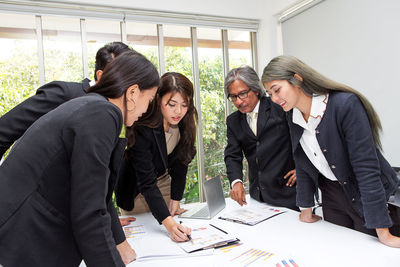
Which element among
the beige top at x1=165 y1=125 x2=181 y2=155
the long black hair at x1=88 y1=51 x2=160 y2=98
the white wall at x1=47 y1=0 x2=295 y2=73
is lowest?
the beige top at x1=165 y1=125 x2=181 y2=155

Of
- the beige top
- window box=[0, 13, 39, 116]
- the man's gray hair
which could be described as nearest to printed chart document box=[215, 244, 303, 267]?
the beige top

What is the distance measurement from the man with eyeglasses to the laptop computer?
4.9 inches

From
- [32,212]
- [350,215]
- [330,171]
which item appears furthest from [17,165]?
[350,215]

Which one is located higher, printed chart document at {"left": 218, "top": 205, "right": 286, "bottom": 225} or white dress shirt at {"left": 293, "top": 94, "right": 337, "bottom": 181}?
white dress shirt at {"left": 293, "top": 94, "right": 337, "bottom": 181}

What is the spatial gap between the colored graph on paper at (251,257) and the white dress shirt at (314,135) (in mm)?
534

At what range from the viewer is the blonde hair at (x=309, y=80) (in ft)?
4.22

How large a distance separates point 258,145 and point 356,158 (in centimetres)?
74

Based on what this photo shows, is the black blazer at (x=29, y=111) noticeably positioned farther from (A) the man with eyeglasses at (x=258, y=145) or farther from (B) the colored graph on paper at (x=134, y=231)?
(A) the man with eyeglasses at (x=258, y=145)

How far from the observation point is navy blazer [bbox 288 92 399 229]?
115 centimetres

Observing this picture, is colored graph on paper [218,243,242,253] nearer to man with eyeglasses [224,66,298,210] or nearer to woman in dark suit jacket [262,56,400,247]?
woman in dark suit jacket [262,56,400,247]

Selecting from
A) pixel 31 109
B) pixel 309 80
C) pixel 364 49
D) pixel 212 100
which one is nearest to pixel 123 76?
pixel 31 109

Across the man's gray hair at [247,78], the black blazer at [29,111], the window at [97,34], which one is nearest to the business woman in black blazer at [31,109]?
the black blazer at [29,111]

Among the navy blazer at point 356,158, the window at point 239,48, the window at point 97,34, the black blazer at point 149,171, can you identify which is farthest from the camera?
the window at point 239,48

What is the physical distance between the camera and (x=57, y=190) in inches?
28.8
